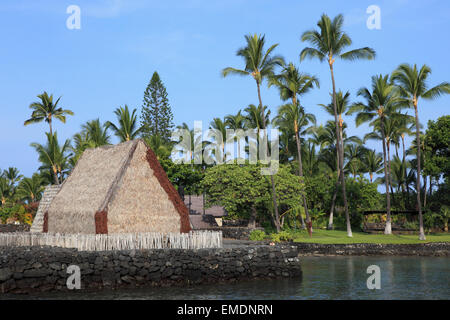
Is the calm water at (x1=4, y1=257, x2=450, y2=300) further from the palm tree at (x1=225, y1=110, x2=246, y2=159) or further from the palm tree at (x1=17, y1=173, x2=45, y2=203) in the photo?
the palm tree at (x1=17, y1=173, x2=45, y2=203)

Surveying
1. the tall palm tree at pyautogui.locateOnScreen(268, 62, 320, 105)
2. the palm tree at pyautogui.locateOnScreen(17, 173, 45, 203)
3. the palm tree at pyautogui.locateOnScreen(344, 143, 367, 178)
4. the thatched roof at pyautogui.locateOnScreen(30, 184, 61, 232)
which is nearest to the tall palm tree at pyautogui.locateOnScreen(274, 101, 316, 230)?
the tall palm tree at pyautogui.locateOnScreen(268, 62, 320, 105)

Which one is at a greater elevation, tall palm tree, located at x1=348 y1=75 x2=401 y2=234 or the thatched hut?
tall palm tree, located at x1=348 y1=75 x2=401 y2=234

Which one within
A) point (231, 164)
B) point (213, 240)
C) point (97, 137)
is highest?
point (97, 137)

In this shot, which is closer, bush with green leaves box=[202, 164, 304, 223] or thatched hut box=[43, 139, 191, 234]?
thatched hut box=[43, 139, 191, 234]

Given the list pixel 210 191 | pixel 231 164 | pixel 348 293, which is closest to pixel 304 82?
pixel 231 164

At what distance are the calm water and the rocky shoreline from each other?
0.66 metres

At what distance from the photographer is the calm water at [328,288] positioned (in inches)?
725

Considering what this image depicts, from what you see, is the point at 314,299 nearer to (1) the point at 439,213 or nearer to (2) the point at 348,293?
(2) the point at 348,293

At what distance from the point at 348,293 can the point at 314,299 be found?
179 centimetres

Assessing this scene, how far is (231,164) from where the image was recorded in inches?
1710

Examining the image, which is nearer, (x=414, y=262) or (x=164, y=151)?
(x=414, y=262)

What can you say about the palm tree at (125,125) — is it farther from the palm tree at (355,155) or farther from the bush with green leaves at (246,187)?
the palm tree at (355,155)

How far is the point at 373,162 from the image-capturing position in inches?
2574

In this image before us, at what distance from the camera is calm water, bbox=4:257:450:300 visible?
18422 millimetres
